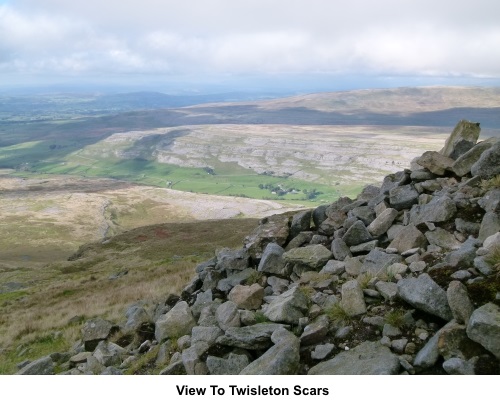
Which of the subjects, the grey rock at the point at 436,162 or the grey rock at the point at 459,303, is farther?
the grey rock at the point at 436,162

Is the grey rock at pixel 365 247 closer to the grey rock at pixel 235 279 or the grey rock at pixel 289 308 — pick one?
the grey rock at pixel 289 308

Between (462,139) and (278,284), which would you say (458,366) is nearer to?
(278,284)


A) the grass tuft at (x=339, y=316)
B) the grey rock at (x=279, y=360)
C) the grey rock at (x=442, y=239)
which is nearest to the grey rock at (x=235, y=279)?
the grass tuft at (x=339, y=316)

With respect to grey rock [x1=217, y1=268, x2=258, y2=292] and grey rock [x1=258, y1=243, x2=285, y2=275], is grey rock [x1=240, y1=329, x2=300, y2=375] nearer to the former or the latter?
grey rock [x1=258, y1=243, x2=285, y2=275]

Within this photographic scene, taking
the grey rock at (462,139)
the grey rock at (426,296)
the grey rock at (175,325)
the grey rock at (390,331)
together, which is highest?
→ the grey rock at (462,139)

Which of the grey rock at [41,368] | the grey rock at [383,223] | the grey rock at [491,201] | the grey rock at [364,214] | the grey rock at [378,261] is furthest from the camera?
the grey rock at [364,214]

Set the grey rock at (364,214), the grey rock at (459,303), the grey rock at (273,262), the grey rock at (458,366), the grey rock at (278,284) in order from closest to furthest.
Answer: the grey rock at (458,366)
the grey rock at (459,303)
the grey rock at (278,284)
the grey rock at (273,262)
the grey rock at (364,214)

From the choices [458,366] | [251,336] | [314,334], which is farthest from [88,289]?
[458,366]

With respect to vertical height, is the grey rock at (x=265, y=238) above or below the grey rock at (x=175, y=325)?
above
